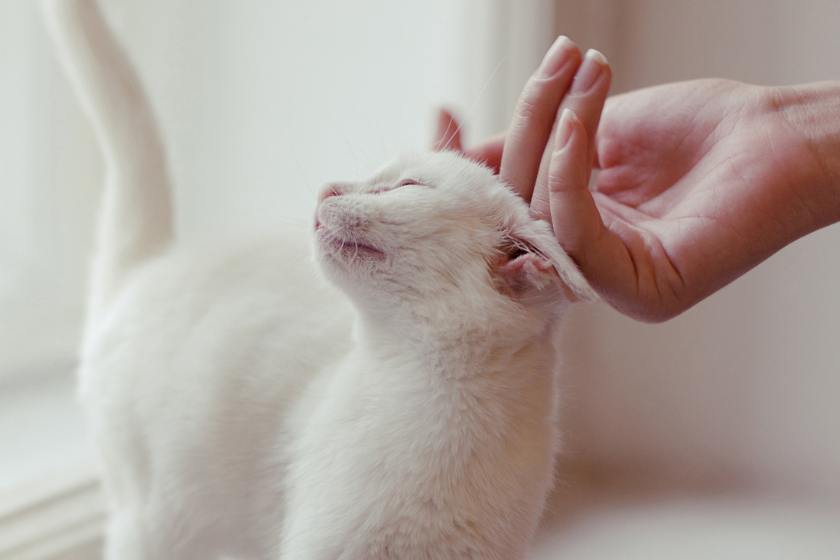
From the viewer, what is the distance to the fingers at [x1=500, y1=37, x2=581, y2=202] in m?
0.54

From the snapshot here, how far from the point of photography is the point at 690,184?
2.33ft

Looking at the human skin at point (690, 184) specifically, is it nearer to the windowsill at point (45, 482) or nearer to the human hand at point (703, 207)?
the human hand at point (703, 207)

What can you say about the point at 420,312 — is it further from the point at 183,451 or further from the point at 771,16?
the point at 771,16

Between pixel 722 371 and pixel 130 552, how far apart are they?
113 cm

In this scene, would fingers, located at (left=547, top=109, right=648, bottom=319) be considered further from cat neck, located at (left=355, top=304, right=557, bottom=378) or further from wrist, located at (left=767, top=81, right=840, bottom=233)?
wrist, located at (left=767, top=81, right=840, bottom=233)

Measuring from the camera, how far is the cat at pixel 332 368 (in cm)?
53

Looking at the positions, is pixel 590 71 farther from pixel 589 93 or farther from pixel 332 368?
pixel 332 368

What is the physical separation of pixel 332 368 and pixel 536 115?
0.30 metres

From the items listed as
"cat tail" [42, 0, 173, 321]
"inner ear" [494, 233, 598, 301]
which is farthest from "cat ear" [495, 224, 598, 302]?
"cat tail" [42, 0, 173, 321]

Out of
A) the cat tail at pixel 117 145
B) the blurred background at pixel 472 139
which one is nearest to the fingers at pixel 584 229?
the cat tail at pixel 117 145

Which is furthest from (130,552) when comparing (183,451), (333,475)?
(333,475)

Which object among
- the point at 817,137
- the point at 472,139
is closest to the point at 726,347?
the point at 472,139

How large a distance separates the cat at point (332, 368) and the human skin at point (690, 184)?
0.04 metres

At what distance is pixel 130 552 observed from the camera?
0.67 m
